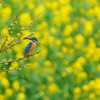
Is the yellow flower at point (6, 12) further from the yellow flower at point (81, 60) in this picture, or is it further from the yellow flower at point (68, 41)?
the yellow flower at point (81, 60)

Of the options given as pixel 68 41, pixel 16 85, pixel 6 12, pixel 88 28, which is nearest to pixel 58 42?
→ pixel 68 41

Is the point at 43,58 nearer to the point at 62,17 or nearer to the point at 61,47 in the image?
the point at 61,47

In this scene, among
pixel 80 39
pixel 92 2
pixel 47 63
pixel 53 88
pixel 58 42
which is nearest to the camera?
pixel 53 88

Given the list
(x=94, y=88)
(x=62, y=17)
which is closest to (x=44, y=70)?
(x=94, y=88)

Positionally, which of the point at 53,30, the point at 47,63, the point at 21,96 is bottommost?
the point at 21,96

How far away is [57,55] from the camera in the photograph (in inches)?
212

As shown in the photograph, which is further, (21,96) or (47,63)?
(47,63)

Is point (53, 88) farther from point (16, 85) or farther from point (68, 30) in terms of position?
point (68, 30)

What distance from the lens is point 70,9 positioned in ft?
21.5

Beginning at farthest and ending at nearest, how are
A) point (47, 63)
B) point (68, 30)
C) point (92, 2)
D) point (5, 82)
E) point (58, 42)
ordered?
point (92, 2) → point (68, 30) → point (58, 42) → point (47, 63) → point (5, 82)

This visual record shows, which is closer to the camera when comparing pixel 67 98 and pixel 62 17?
pixel 67 98

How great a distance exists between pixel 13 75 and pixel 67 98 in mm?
1030

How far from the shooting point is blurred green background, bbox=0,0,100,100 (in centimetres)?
491

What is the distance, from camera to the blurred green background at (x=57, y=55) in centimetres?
491
